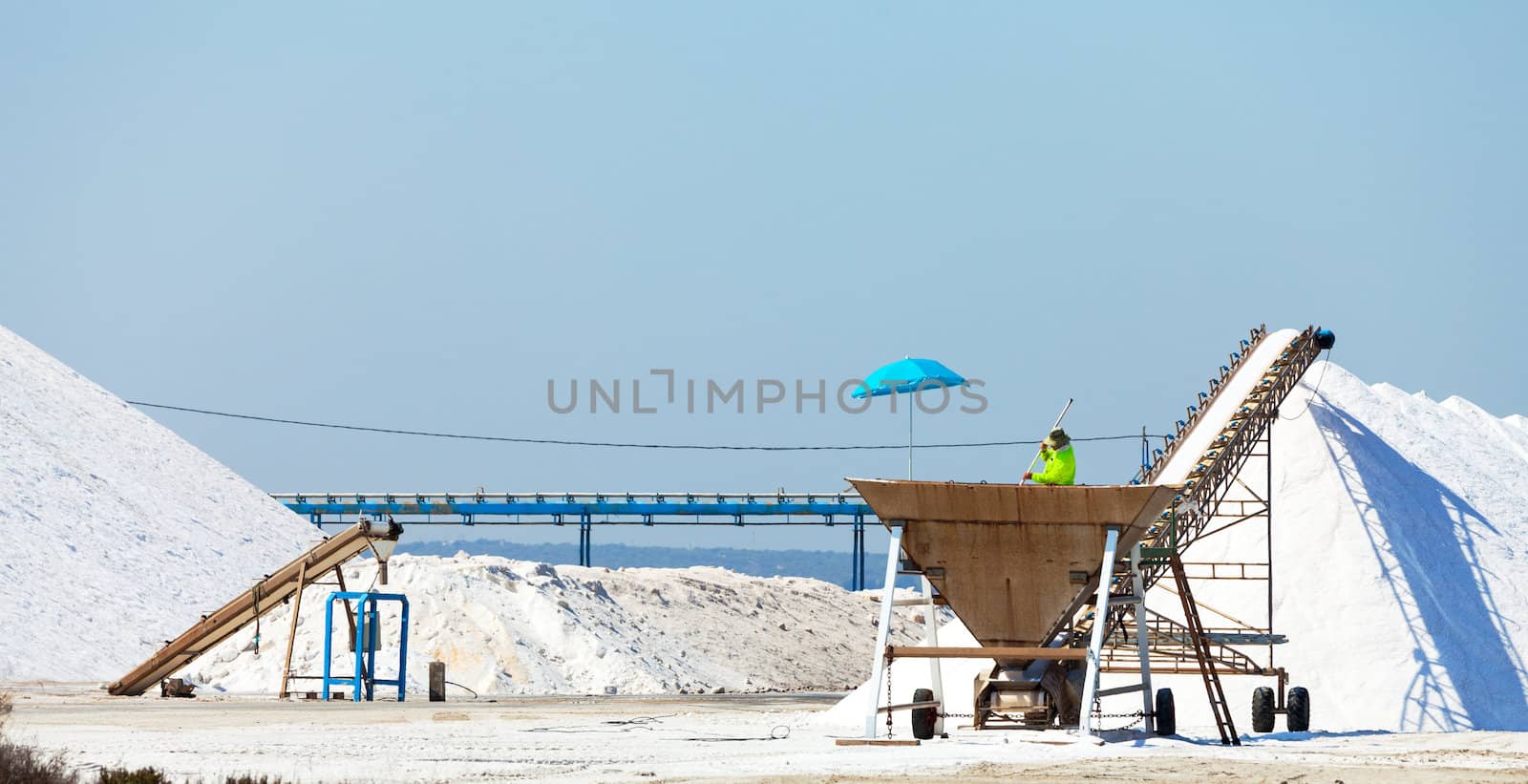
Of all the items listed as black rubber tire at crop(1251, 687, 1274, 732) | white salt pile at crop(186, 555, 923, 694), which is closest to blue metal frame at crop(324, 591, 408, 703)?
white salt pile at crop(186, 555, 923, 694)

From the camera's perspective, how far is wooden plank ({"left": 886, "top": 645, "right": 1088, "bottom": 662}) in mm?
20562

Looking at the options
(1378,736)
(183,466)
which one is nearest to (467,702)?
(1378,736)

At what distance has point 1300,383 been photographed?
37688 mm

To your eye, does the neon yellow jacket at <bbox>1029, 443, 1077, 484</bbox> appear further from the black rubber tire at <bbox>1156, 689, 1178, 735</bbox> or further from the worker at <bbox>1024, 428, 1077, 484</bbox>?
the black rubber tire at <bbox>1156, 689, 1178, 735</bbox>

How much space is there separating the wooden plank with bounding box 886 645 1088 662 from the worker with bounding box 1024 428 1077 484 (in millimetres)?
2077

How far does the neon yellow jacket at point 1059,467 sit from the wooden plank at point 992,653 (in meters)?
2.06

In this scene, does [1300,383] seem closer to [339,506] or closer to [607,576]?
[607,576]

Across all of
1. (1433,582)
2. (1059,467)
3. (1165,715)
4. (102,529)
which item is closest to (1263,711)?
(1165,715)

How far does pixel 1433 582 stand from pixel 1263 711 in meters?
8.09

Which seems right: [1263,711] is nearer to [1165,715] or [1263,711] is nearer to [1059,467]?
[1165,715]

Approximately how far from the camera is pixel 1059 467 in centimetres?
2200

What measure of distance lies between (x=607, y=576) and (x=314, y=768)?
39.2 m

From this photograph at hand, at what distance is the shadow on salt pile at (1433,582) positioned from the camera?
28234 mm

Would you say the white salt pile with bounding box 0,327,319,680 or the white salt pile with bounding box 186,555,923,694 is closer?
the white salt pile with bounding box 186,555,923,694
